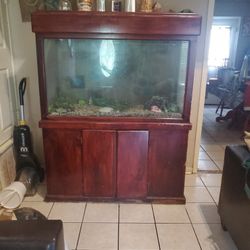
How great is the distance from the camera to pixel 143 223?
→ 1.93m

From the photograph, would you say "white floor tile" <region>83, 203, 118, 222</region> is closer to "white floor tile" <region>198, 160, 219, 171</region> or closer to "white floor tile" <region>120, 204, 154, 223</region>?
"white floor tile" <region>120, 204, 154, 223</region>

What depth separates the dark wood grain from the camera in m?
1.76

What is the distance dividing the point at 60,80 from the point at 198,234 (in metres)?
1.56

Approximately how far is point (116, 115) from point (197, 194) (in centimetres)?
107

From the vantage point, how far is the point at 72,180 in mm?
2113

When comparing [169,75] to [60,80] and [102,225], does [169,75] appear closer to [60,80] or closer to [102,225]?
[60,80]

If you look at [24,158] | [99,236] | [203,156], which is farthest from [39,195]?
[203,156]

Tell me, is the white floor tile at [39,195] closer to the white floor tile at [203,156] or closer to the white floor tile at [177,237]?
the white floor tile at [177,237]

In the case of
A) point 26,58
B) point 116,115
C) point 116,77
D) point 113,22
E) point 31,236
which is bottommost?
point 31,236

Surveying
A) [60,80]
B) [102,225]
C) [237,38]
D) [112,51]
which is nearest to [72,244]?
[102,225]

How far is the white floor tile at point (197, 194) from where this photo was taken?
2271 mm

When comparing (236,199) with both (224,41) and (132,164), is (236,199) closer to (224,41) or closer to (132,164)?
(132,164)

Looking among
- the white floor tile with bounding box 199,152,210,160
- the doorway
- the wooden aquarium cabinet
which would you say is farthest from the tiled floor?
the doorway

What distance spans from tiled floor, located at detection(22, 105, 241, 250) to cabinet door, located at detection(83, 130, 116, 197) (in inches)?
5.5
